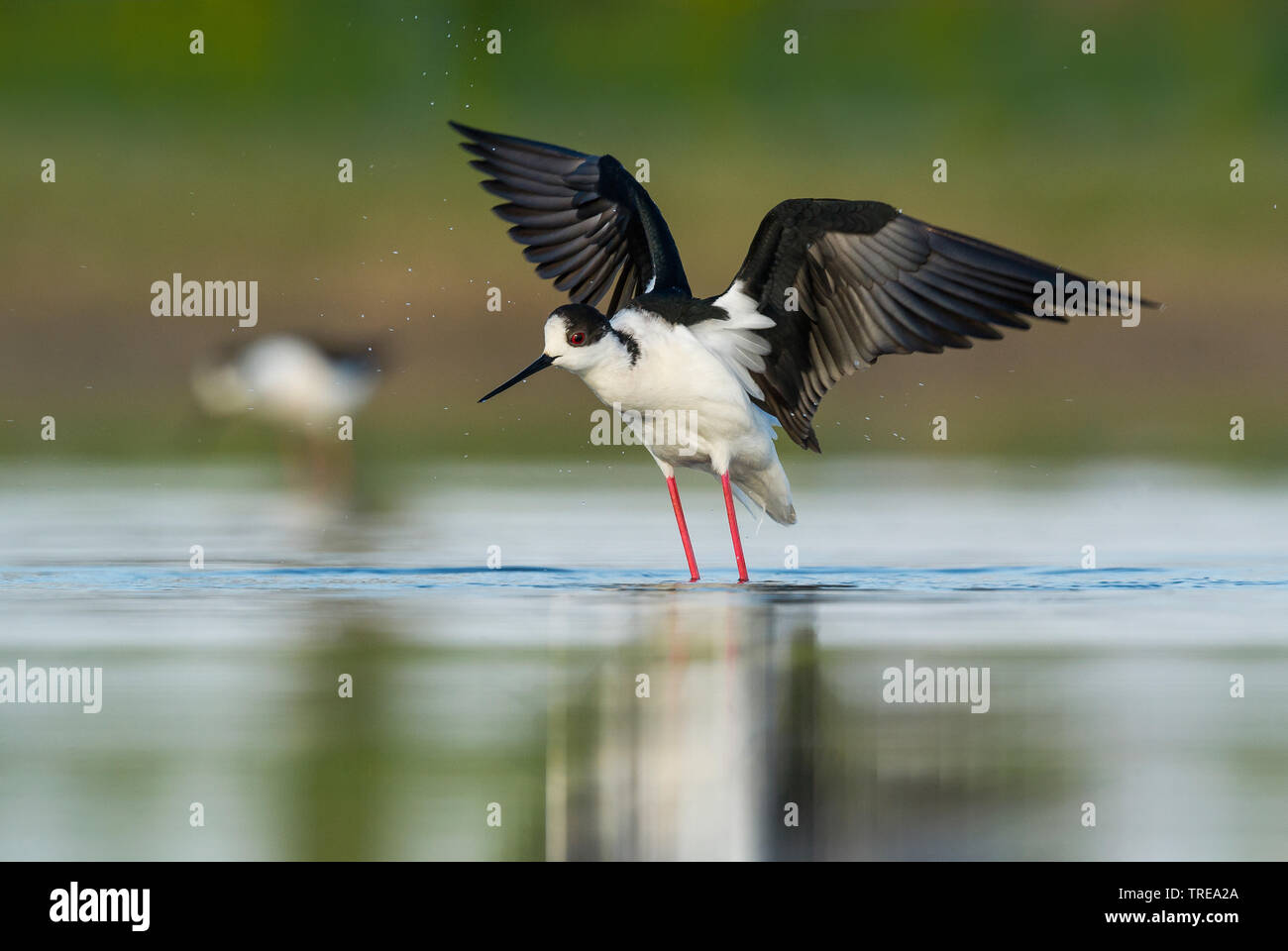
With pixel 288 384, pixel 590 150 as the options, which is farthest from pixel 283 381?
pixel 590 150

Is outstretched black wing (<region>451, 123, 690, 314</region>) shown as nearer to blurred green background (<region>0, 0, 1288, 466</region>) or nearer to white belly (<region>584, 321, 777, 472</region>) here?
white belly (<region>584, 321, 777, 472</region>)

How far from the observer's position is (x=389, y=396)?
72.0ft

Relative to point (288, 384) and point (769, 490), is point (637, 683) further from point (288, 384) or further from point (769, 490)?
point (288, 384)

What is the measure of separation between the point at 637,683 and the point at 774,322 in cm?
320

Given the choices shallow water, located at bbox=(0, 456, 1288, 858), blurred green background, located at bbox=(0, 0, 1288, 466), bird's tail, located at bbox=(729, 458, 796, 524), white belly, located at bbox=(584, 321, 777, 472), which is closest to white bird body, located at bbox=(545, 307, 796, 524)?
white belly, located at bbox=(584, 321, 777, 472)

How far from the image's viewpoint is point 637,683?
789 centimetres

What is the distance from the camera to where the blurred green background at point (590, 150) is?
Result: 22875mm

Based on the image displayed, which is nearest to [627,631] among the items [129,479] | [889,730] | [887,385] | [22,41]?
[889,730]

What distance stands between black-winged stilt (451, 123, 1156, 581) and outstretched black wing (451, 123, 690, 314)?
48 mm

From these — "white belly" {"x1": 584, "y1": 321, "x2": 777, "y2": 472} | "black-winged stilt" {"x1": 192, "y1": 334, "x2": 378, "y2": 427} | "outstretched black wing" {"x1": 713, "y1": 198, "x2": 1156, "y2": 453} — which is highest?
"black-winged stilt" {"x1": 192, "y1": 334, "x2": 378, "y2": 427}

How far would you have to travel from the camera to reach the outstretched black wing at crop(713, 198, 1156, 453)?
10.0 meters

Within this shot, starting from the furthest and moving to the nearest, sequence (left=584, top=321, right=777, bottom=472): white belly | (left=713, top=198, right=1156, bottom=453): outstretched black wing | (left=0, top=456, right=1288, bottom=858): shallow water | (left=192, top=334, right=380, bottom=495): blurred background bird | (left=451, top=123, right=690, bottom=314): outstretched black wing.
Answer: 1. (left=192, top=334, right=380, bottom=495): blurred background bird
2. (left=451, top=123, right=690, bottom=314): outstretched black wing
3. (left=584, top=321, right=777, bottom=472): white belly
4. (left=713, top=198, right=1156, bottom=453): outstretched black wing
5. (left=0, top=456, right=1288, bottom=858): shallow water

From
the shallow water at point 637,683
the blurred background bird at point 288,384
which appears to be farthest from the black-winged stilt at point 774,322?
the blurred background bird at point 288,384

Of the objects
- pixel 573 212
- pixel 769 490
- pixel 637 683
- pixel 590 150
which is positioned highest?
pixel 590 150
